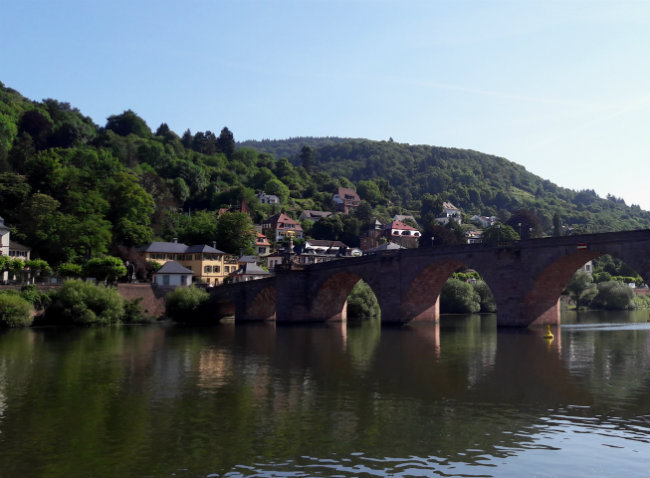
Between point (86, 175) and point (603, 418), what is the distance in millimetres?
88440

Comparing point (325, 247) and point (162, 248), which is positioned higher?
point (325, 247)

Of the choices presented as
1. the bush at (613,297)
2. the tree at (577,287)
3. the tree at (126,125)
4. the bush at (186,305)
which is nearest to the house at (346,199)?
the tree at (126,125)

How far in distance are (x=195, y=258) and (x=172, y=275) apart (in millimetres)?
9464

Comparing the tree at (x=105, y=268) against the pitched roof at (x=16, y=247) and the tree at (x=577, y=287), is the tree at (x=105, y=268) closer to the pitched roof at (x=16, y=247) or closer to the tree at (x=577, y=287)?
the pitched roof at (x=16, y=247)

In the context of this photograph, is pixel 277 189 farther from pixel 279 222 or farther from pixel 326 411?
pixel 326 411

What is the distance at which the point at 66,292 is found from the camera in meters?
65.9

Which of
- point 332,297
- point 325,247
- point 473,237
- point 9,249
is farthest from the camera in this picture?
point 473,237

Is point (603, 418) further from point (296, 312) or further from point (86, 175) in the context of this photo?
point (86, 175)

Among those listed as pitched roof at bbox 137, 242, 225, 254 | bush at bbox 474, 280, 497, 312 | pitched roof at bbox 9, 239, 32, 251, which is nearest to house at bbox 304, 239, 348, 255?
pitched roof at bbox 137, 242, 225, 254

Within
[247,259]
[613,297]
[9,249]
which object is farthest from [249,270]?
[613,297]

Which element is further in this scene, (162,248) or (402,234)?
(402,234)

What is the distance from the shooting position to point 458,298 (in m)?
88.6

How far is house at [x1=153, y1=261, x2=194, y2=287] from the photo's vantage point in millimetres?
80938

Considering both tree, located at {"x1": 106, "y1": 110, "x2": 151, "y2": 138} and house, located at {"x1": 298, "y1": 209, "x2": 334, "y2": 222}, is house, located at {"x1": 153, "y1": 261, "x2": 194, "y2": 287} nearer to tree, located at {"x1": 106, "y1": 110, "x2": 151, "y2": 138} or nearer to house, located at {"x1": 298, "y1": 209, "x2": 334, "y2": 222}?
house, located at {"x1": 298, "y1": 209, "x2": 334, "y2": 222}
